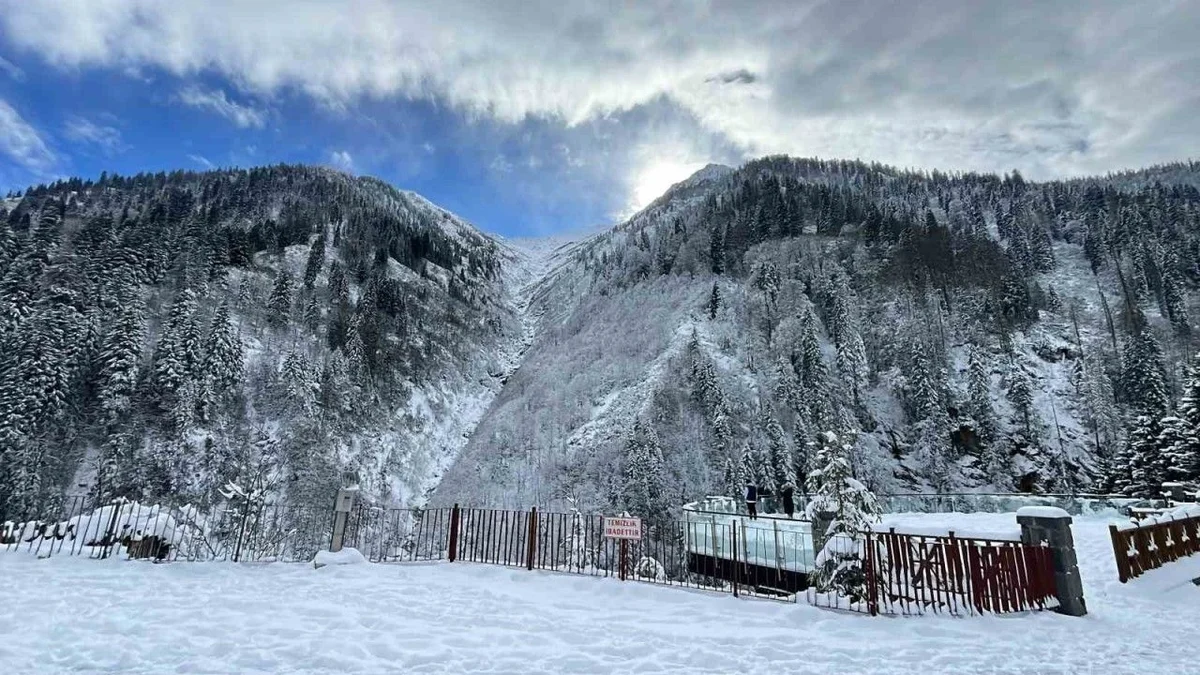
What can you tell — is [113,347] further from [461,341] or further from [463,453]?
[461,341]

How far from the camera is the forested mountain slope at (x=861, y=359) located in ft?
164

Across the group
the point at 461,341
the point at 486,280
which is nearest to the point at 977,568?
the point at 461,341

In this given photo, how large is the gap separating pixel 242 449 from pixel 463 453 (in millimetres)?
20170

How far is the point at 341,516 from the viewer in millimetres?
13844

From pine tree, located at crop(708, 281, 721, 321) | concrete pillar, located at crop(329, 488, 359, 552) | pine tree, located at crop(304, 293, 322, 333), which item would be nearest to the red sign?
concrete pillar, located at crop(329, 488, 359, 552)

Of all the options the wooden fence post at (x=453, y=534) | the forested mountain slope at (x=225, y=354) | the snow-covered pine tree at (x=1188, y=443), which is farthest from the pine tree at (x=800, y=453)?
the wooden fence post at (x=453, y=534)

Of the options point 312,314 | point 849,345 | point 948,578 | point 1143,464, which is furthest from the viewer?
point 312,314

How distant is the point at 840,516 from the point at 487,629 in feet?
22.2

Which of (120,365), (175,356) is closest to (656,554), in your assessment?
(175,356)

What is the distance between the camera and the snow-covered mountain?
155ft

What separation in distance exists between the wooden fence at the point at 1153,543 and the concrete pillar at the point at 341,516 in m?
18.4

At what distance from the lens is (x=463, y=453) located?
58.9 m

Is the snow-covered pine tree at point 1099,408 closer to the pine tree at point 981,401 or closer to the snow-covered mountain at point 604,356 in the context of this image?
the snow-covered mountain at point 604,356

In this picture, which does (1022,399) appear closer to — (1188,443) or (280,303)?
(1188,443)
